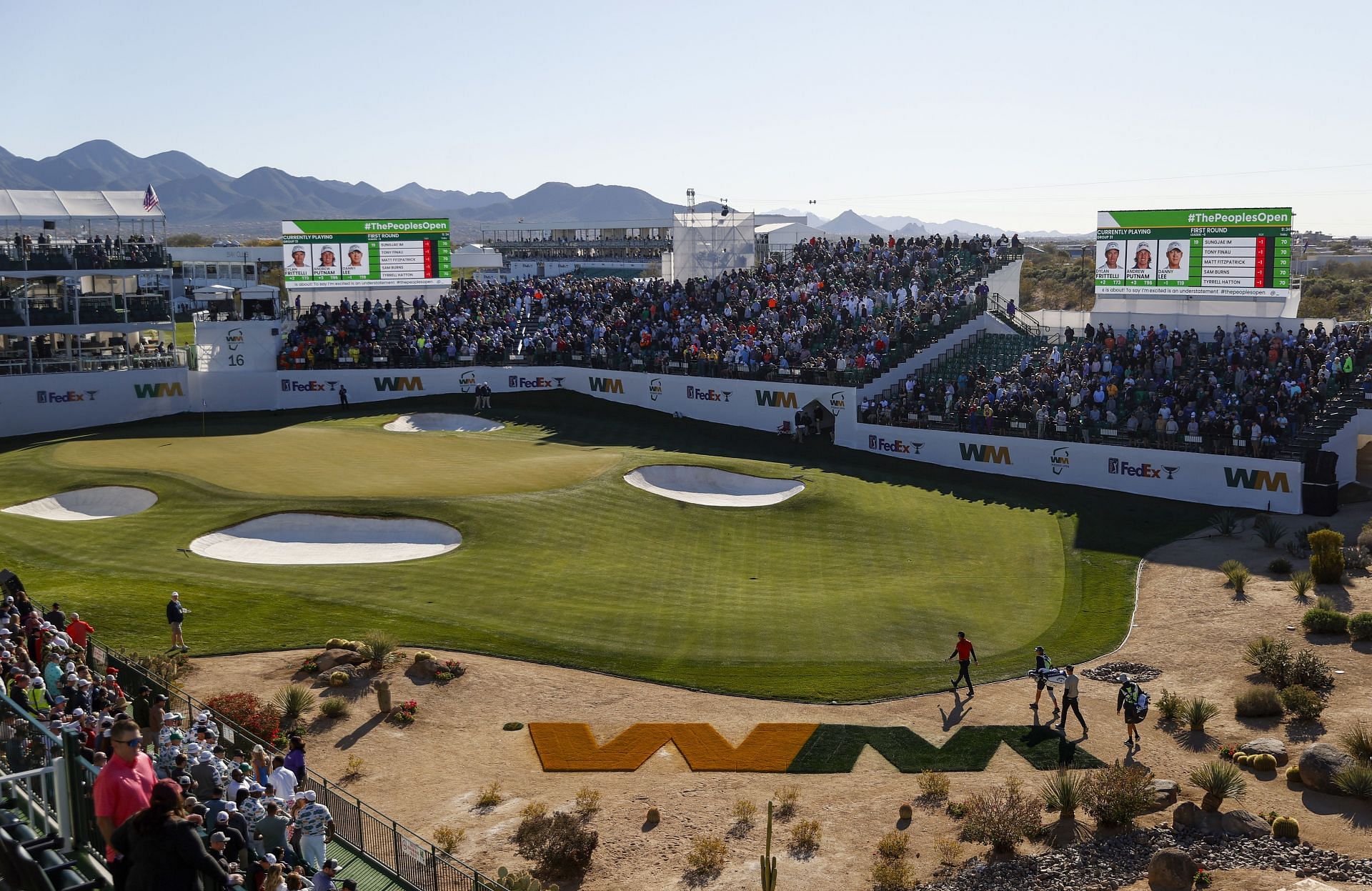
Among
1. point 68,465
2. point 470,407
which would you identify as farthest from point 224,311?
point 68,465

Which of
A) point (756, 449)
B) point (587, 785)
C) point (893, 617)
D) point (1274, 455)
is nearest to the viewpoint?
point (587, 785)

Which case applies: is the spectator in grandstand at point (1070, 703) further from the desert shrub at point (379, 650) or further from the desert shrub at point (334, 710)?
the desert shrub at point (334, 710)

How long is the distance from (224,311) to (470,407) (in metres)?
15.3

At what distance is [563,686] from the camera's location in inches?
1030

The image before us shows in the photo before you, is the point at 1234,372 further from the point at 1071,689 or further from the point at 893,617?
the point at 1071,689

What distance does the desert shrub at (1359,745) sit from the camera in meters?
21.1

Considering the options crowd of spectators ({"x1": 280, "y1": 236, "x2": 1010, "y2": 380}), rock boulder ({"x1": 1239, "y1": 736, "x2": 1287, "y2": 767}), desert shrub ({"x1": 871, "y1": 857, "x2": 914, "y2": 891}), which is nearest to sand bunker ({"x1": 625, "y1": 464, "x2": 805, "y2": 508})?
crowd of spectators ({"x1": 280, "y1": 236, "x2": 1010, "y2": 380})

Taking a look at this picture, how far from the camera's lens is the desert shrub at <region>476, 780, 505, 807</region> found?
68.1 feet

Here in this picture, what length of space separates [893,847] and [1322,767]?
8.11m

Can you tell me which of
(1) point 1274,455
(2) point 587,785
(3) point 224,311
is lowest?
(2) point 587,785

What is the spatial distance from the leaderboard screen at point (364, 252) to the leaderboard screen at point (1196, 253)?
37.3 m

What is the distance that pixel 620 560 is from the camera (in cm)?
3556

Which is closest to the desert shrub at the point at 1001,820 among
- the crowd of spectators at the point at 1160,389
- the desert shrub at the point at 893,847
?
the desert shrub at the point at 893,847

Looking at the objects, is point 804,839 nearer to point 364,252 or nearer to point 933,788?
point 933,788
